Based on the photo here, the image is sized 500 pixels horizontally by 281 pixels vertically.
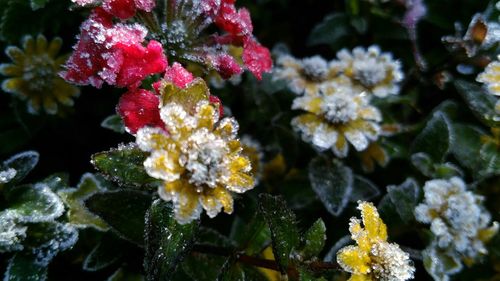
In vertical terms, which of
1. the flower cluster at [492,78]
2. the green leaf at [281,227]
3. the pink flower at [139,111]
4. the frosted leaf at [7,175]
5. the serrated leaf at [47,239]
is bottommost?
the serrated leaf at [47,239]

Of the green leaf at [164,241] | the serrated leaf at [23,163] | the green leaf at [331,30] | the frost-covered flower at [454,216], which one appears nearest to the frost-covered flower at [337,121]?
the frost-covered flower at [454,216]

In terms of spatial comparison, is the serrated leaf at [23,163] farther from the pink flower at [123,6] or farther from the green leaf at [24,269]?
the pink flower at [123,6]

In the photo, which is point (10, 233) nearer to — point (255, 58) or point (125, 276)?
point (125, 276)

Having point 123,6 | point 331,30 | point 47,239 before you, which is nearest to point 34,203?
point 47,239

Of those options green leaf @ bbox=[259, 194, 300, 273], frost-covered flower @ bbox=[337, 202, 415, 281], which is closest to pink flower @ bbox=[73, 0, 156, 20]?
green leaf @ bbox=[259, 194, 300, 273]

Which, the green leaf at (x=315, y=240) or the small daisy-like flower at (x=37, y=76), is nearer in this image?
the green leaf at (x=315, y=240)

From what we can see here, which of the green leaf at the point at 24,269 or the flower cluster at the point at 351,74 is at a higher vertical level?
the flower cluster at the point at 351,74
